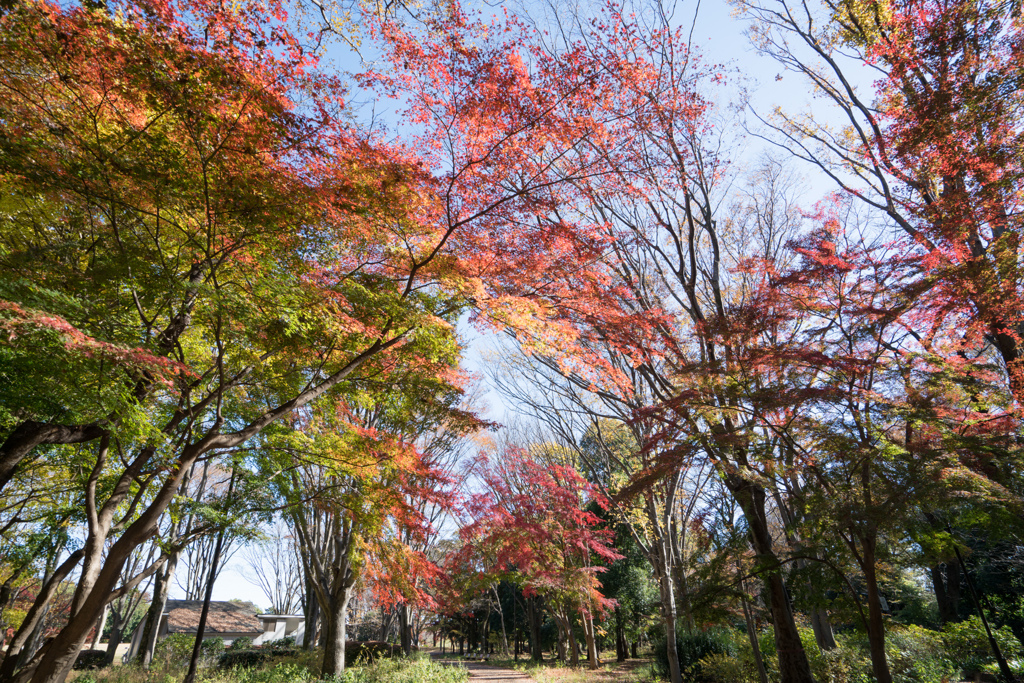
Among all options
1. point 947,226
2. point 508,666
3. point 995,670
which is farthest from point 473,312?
point 508,666

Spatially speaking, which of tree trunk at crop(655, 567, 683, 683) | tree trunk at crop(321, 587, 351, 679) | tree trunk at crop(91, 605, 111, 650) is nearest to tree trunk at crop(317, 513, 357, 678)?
tree trunk at crop(321, 587, 351, 679)

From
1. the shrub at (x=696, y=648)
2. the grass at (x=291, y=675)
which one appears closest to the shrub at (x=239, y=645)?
the grass at (x=291, y=675)

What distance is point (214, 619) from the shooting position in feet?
118

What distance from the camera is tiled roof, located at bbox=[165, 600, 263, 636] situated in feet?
111

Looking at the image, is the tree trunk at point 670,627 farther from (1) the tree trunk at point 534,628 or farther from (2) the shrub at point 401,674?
(1) the tree trunk at point 534,628

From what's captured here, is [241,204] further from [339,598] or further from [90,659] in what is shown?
[90,659]

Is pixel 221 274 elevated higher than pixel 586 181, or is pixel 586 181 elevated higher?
pixel 586 181

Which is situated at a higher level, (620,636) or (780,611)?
(780,611)

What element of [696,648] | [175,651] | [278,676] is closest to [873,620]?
[696,648]

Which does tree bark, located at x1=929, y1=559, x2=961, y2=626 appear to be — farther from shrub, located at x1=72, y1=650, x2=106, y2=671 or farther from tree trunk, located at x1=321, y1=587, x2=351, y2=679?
shrub, located at x1=72, y1=650, x2=106, y2=671

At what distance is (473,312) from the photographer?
22.4 ft

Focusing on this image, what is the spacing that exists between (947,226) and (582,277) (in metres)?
4.59

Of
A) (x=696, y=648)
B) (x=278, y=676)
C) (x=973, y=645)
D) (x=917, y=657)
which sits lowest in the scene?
(x=278, y=676)

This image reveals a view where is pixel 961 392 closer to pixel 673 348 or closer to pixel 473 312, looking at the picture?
pixel 673 348
